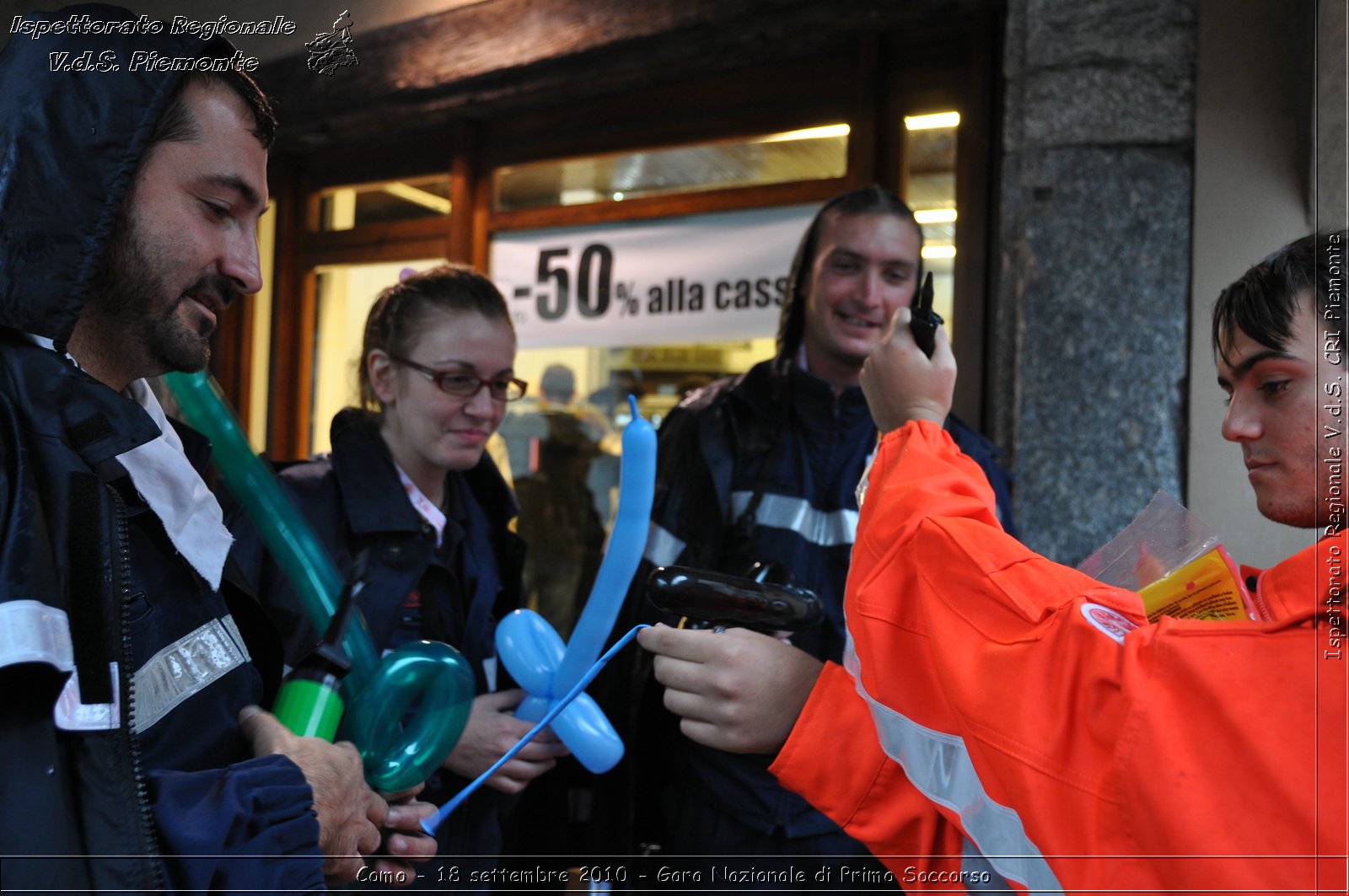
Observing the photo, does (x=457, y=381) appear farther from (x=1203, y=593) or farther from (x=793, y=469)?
(x=1203, y=593)

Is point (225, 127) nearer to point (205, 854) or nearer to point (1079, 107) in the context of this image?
point (205, 854)

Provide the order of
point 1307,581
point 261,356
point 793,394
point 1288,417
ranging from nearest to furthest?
point 1307,581
point 1288,417
point 793,394
point 261,356

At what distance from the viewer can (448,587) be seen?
1945 millimetres

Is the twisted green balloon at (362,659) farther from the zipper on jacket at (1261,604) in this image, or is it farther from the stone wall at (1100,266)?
the stone wall at (1100,266)

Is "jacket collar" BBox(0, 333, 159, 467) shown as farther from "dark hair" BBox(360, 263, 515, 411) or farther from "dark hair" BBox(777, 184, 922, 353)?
"dark hair" BBox(777, 184, 922, 353)

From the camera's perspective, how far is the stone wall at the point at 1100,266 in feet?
7.63

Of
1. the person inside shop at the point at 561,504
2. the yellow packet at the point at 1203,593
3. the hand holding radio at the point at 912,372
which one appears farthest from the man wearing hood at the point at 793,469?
the person inside shop at the point at 561,504

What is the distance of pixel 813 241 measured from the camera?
236cm

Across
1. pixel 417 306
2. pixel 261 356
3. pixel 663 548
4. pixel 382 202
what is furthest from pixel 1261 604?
pixel 261 356

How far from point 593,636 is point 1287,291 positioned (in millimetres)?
1068

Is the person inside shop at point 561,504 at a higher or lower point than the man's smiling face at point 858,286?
lower

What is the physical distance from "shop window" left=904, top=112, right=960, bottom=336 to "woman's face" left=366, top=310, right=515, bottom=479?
57.6 inches

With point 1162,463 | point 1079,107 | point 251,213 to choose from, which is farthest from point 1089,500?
point 251,213

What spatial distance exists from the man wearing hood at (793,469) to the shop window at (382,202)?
7.39ft
